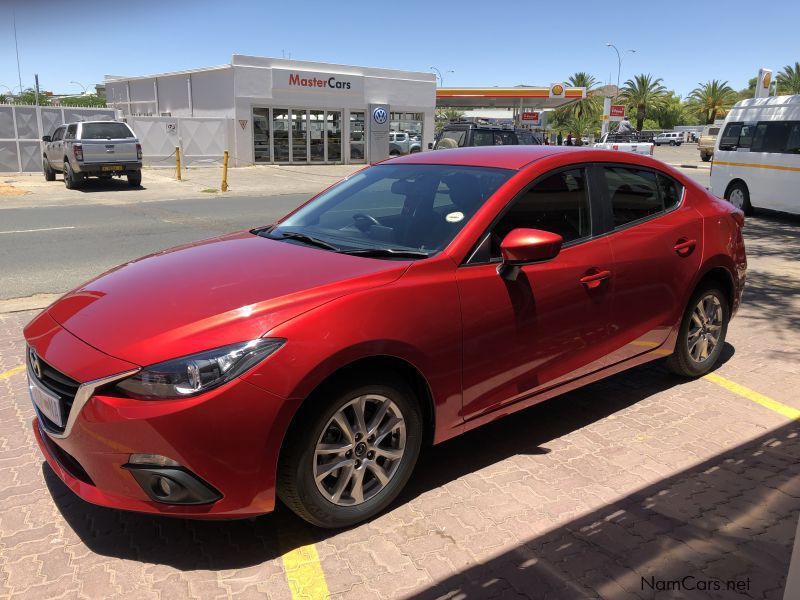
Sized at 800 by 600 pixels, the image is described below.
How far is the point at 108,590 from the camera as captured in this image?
262 cm

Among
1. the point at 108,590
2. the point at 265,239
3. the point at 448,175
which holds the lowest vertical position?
the point at 108,590

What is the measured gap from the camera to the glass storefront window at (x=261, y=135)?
30.0 metres

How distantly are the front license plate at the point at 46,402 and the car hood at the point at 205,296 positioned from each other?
28cm

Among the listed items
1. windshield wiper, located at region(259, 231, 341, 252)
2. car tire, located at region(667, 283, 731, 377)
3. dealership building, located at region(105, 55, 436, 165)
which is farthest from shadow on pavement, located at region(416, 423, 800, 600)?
dealership building, located at region(105, 55, 436, 165)

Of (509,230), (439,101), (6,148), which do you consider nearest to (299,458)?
(509,230)

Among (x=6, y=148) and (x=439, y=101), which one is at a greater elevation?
(x=439, y=101)

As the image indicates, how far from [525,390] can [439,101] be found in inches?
2155

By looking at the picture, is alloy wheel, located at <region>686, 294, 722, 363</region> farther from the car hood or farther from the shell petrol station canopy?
the shell petrol station canopy

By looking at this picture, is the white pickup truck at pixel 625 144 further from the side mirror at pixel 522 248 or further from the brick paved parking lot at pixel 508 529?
the side mirror at pixel 522 248

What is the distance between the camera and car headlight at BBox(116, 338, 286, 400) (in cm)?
251

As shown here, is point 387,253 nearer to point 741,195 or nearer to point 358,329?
point 358,329

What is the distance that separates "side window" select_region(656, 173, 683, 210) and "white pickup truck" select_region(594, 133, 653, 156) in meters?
25.0

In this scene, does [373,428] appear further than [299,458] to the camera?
Yes

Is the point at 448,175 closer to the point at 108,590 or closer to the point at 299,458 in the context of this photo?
the point at 299,458
